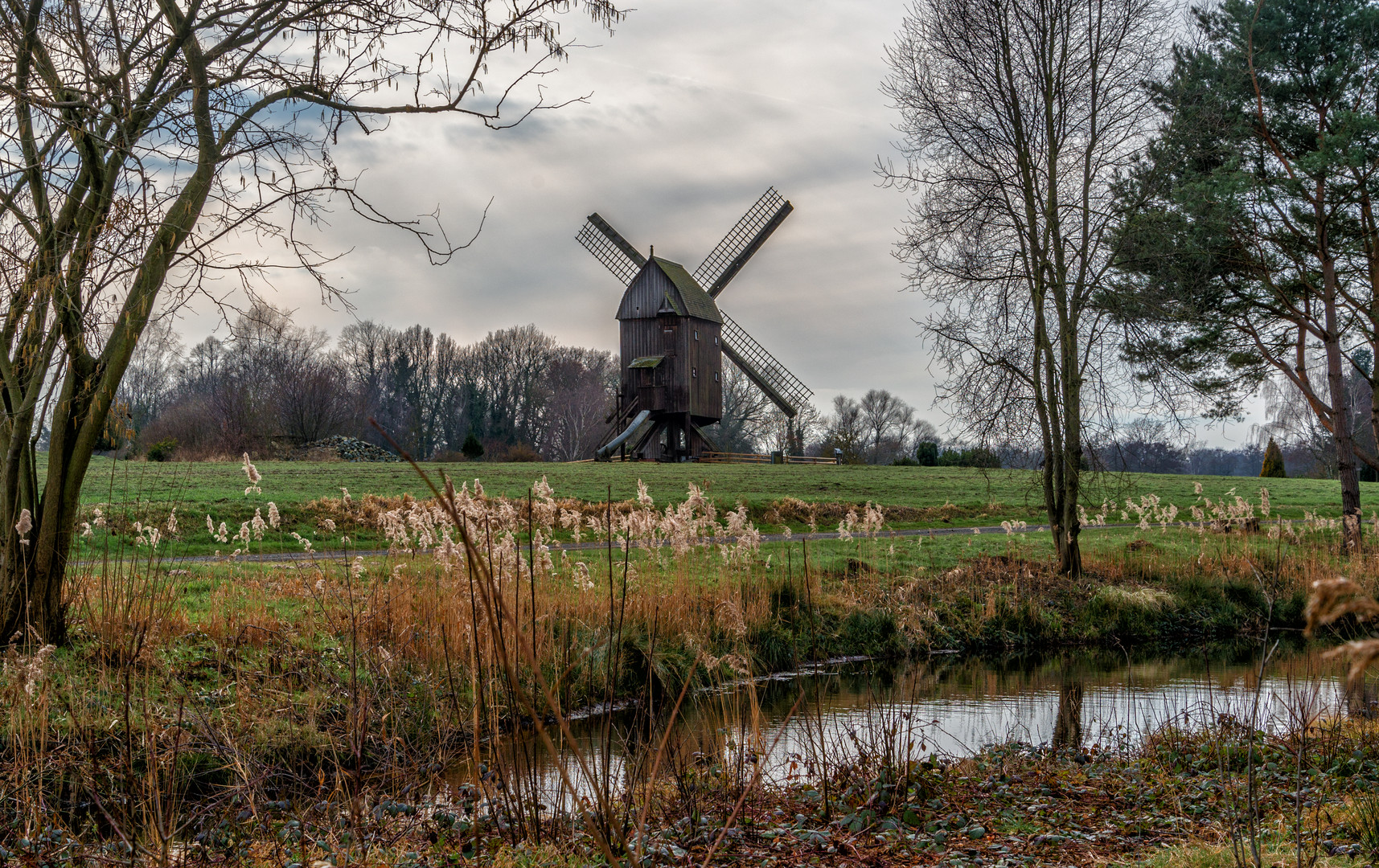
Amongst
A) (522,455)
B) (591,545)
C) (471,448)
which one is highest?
(471,448)

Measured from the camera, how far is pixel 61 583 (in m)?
7.02

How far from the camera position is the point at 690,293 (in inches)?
1411

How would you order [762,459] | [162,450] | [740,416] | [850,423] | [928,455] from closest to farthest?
[162,450] → [928,455] → [762,459] → [740,416] → [850,423]

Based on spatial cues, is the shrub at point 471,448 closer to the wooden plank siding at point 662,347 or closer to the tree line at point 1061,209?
the wooden plank siding at point 662,347

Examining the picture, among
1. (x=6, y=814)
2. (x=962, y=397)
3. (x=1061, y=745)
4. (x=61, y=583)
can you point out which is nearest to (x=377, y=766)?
(x=6, y=814)

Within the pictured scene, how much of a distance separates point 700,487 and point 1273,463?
3699 cm

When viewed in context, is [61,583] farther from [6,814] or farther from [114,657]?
[6,814]

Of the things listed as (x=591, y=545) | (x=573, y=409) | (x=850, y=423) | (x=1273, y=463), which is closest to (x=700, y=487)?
(x=591, y=545)

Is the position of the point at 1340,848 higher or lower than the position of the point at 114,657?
lower

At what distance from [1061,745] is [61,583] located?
769 centimetres

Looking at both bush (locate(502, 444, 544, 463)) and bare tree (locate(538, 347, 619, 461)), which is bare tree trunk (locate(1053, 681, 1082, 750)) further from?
bare tree (locate(538, 347, 619, 461))

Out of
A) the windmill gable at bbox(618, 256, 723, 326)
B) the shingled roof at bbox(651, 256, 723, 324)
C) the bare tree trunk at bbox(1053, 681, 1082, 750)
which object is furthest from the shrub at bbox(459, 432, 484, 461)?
the bare tree trunk at bbox(1053, 681, 1082, 750)

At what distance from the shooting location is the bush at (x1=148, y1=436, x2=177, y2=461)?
1173 inches

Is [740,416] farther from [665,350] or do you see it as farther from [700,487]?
[700,487]
